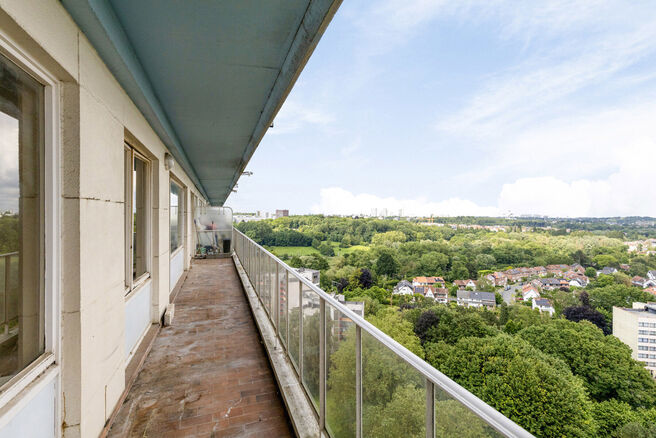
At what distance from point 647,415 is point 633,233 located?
31915 millimetres

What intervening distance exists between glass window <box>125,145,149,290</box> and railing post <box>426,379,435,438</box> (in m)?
3.28

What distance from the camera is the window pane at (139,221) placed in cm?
356

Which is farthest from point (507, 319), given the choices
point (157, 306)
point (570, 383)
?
point (157, 306)

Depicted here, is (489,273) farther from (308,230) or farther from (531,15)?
(531,15)

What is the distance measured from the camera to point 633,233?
42469 mm

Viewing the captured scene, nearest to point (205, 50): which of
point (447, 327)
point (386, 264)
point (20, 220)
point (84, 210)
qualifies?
point (84, 210)

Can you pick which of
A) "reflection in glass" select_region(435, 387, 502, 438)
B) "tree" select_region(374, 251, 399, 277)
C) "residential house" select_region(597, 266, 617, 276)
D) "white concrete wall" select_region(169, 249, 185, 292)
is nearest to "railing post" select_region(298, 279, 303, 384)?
"reflection in glass" select_region(435, 387, 502, 438)

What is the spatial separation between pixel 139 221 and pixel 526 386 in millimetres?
24042

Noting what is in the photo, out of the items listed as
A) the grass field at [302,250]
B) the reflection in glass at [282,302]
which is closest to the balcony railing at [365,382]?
the reflection in glass at [282,302]

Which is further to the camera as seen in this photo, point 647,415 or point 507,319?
point 507,319

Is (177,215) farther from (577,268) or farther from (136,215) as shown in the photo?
(577,268)

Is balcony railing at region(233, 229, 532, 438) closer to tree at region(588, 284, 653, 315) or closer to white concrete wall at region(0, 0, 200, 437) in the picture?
white concrete wall at region(0, 0, 200, 437)

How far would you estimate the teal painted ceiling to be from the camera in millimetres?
1648

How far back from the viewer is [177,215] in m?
7.19
